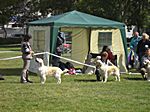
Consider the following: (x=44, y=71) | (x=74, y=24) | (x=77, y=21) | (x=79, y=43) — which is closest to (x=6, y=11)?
(x=79, y=43)

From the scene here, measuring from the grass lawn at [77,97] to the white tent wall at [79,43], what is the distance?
6.02 metres

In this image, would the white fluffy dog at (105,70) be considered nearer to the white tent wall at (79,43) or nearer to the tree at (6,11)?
the white tent wall at (79,43)

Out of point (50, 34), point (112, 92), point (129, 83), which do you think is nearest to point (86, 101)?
point (112, 92)

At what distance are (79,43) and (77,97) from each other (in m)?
9.18

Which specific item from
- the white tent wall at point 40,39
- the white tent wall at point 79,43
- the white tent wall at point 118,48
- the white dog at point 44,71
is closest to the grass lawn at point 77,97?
the white dog at point 44,71

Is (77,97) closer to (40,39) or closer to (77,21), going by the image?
(77,21)

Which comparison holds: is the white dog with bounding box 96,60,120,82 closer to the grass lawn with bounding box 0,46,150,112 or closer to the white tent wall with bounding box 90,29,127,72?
the grass lawn with bounding box 0,46,150,112

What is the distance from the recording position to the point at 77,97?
9.85 metres

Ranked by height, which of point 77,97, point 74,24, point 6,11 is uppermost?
point 6,11

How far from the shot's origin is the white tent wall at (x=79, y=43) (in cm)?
1864

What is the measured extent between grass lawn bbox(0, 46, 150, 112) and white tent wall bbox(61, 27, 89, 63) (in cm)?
602

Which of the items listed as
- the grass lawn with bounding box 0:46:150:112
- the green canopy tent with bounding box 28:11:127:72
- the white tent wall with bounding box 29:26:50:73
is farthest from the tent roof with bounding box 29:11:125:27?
the grass lawn with bounding box 0:46:150:112

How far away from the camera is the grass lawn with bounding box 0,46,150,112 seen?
28.0ft

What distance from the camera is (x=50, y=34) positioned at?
51.3 feet
